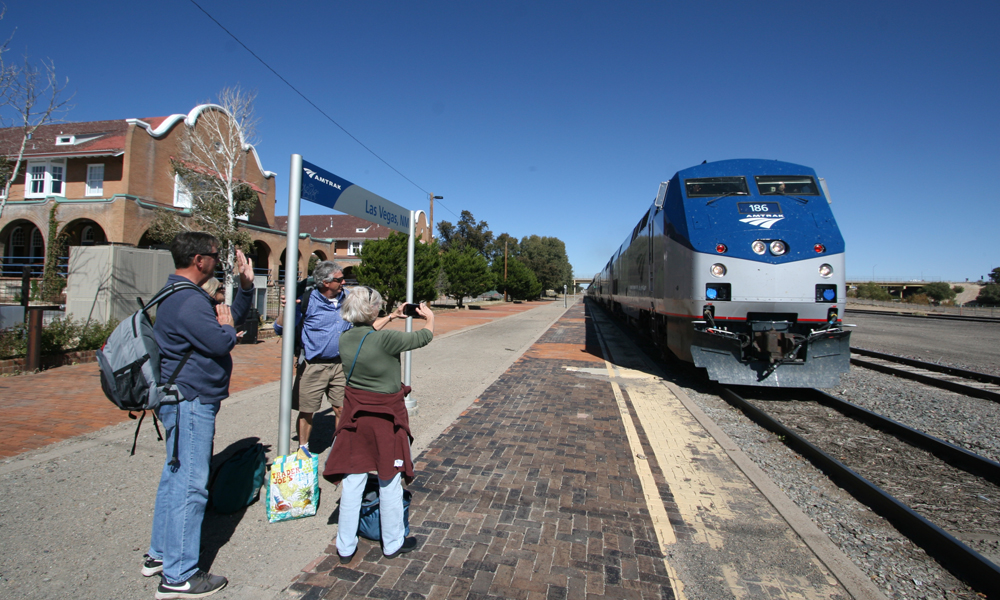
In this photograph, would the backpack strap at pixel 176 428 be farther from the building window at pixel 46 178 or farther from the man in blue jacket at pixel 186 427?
the building window at pixel 46 178

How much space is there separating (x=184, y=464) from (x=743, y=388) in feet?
28.0

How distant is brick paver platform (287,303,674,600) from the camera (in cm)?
265

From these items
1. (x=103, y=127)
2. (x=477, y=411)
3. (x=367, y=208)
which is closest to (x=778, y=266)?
(x=477, y=411)

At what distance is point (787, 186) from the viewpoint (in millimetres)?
7879

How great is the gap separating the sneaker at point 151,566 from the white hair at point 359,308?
1669mm

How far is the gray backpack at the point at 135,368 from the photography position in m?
2.35

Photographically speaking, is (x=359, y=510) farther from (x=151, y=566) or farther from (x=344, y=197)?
(x=344, y=197)

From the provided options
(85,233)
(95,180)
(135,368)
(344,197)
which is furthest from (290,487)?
(95,180)

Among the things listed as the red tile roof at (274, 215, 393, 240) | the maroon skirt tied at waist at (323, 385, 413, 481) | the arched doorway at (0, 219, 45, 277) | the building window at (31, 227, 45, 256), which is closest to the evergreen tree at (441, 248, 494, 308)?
the red tile roof at (274, 215, 393, 240)

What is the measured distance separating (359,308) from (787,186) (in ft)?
25.3

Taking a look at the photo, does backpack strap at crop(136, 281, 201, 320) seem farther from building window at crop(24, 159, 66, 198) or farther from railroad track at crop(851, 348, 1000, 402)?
building window at crop(24, 159, 66, 198)

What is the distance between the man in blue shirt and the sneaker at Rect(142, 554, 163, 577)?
1424 mm

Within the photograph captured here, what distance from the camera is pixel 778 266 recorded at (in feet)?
23.0

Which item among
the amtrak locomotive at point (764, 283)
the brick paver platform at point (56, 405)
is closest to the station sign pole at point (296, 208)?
the brick paver platform at point (56, 405)
